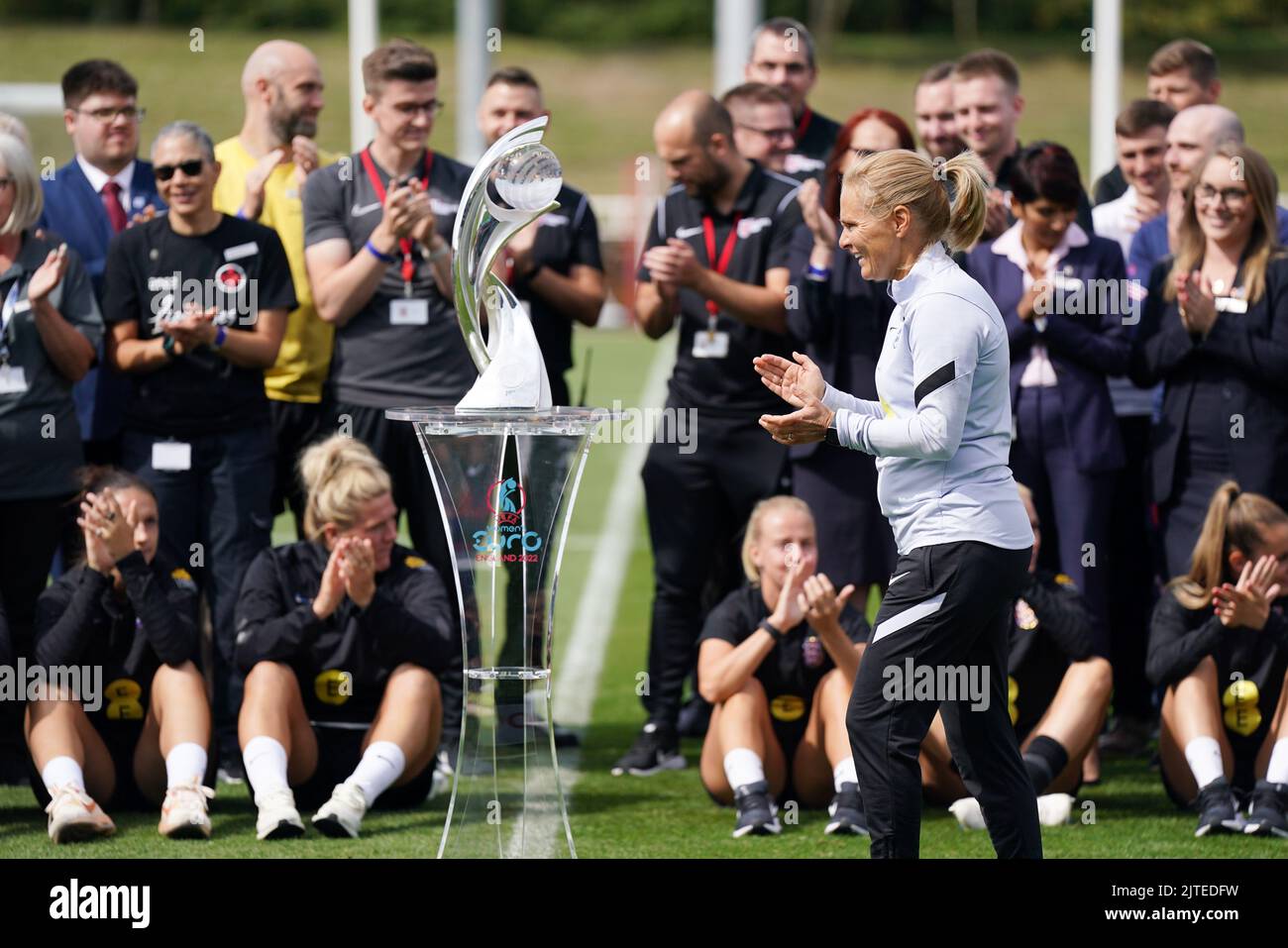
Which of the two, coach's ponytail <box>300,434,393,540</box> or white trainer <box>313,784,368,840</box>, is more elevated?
coach's ponytail <box>300,434,393,540</box>

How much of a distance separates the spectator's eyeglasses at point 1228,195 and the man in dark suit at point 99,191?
3.59m

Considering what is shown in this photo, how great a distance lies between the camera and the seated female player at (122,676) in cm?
534

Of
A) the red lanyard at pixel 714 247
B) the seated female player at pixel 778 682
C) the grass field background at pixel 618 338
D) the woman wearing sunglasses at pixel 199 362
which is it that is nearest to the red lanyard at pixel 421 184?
the woman wearing sunglasses at pixel 199 362

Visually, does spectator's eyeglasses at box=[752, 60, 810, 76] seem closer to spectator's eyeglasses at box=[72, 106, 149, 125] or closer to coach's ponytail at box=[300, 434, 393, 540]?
spectator's eyeglasses at box=[72, 106, 149, 125]

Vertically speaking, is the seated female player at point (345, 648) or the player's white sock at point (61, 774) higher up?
the seated female player at point (345, 648)

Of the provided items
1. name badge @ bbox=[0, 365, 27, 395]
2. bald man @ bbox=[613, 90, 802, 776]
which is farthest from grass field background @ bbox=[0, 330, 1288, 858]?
name badge @ bbox=[0, 365, 27, 395]

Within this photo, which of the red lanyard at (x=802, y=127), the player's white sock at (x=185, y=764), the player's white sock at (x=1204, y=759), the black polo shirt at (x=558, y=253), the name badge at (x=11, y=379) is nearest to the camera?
the player's white sock at (x=185, y=764)

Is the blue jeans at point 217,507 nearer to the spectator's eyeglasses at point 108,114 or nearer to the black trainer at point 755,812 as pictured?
the spectator's eyeglasses at point 108,114

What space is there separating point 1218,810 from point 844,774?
1098 mm

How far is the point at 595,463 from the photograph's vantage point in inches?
586

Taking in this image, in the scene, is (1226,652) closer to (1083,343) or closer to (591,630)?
(1083,343)

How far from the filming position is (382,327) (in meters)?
6.24

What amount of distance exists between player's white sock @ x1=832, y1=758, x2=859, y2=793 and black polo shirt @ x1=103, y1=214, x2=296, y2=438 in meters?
2.31

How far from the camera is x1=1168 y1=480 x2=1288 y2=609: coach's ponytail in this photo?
5.58 m
